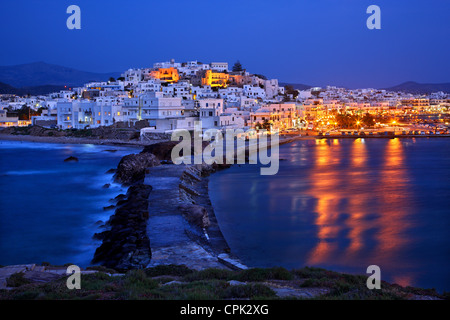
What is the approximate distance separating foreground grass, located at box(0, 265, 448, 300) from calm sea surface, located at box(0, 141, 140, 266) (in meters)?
3.73

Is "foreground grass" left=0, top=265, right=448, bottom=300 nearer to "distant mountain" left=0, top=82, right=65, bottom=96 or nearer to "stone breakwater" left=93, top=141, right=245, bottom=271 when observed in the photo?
"stone breakwater" left=93, top=141, right=245, bottom=271

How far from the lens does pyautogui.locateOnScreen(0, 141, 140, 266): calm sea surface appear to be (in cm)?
1070

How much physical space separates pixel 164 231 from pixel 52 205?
8724 millimetres

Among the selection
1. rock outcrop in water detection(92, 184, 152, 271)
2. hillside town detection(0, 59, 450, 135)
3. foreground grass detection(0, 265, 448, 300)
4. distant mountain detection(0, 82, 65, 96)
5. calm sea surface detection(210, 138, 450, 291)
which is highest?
distant mountain detection(0, 82, 65, 96)

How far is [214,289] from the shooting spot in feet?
16.6

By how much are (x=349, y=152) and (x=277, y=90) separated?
37.4m

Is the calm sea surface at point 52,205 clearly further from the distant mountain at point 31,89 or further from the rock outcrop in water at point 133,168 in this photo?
the distant mountain at point 31,89

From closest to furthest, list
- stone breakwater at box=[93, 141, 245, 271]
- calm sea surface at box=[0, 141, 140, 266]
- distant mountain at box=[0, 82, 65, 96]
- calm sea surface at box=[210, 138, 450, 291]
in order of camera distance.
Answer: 1. stone breakwater at box=[93, 141, 245, 271]
2. calm sea surface at box=[210, 138, 450, 291]
3. calm sea surface at box=[0, 141, 140, 266]
4. distant mountain at box=[0, 82, 65, 96]

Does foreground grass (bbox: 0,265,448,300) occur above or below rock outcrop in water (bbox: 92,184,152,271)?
above

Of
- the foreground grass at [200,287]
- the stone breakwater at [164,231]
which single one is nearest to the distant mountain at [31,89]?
the stone breakwater at [164,231]

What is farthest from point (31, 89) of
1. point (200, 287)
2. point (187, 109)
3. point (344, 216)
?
point (200, 287)

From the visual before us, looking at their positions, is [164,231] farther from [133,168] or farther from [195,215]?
[133,168]

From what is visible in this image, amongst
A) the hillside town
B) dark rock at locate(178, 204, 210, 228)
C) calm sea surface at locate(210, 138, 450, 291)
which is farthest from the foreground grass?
the hillside town
